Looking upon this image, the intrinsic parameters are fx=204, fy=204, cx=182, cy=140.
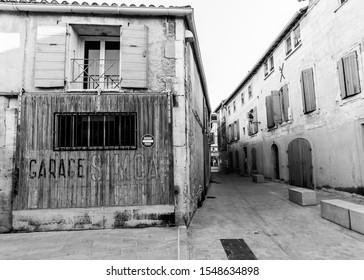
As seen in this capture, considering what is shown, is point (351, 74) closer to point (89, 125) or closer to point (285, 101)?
point (285, 101)

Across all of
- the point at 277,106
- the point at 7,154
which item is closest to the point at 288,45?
the point at 277,106

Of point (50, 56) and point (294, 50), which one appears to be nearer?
point (50, 56)

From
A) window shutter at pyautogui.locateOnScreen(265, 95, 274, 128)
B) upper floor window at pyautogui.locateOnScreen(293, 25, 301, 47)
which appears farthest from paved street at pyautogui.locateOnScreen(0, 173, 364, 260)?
upper floor window at pyautogui.locateOnScreen(293, 25, 301, 47)

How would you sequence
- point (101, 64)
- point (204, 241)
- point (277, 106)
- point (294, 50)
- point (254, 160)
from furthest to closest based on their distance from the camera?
point (254, 160) → point (277, 106) → point (294, 50) → point (101, 64) → point (204, 241)

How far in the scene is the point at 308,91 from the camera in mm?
10445

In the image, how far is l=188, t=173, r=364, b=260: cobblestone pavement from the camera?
13.2ft

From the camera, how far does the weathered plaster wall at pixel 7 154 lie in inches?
208

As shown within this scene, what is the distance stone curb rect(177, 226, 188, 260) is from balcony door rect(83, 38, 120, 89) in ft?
14.4


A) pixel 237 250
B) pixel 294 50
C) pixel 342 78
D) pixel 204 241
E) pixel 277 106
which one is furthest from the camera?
pixel 277 106

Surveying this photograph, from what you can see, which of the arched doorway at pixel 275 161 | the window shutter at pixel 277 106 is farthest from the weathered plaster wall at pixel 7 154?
the arched doorway at pixel 275 161

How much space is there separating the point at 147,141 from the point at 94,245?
8.93 feet

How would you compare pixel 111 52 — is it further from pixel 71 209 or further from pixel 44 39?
pixel 71 209

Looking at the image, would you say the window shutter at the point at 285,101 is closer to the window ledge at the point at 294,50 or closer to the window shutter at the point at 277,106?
the window shutter at the point at 277,106

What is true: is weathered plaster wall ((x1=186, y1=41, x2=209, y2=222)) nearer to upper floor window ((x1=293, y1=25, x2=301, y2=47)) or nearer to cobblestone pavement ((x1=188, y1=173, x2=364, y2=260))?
cobblestone pavement ((x1=188, y1=173, x2=364, y2=260))
